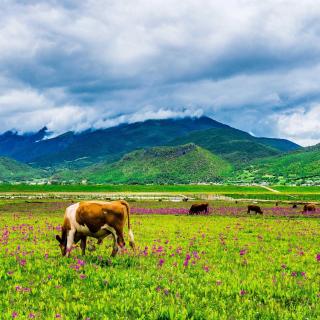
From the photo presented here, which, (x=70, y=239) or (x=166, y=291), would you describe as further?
(x=70, y=239)

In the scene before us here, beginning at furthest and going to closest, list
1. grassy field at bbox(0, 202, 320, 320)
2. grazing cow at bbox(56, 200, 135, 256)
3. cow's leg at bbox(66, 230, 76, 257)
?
cow's leg at bbox(66, 230, 76, 257)
grazing cow at bbox(56, 200, 135, 256)
grassy field at bbox(0, 202, 320, 320)

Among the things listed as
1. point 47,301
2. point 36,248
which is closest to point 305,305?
point 47,301

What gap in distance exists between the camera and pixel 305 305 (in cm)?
954

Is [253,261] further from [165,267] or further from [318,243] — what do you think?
[318,243]

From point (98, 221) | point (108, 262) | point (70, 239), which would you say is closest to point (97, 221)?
point (98, 221)

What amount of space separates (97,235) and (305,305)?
9128 mm

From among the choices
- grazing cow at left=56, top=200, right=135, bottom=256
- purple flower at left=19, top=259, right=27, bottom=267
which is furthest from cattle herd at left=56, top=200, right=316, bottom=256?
purple flower at left=19, top=259, right=27, bottom=267

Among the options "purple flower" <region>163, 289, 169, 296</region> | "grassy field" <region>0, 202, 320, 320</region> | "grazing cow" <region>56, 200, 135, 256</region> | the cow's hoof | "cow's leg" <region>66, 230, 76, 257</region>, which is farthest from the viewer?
"cow's leg" <region>66, 230, 76, 257</region>

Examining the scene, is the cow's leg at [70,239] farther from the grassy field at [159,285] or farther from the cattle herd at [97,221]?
the grassy field at [159,285]

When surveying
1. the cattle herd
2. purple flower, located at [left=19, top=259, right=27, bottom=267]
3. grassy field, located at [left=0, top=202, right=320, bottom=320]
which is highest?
the cattle herd

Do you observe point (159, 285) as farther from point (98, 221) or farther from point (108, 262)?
point (98, 221)

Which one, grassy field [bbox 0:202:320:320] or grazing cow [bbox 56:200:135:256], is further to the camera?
grazing cow [bbox 56:200:135:256]

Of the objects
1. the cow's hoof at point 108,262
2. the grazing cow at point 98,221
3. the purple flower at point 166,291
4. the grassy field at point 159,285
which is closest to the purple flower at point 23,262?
the grassy field at point 159,285

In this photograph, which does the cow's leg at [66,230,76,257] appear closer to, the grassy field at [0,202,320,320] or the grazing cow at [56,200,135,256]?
the grazing cow at [56,200,135,256]
